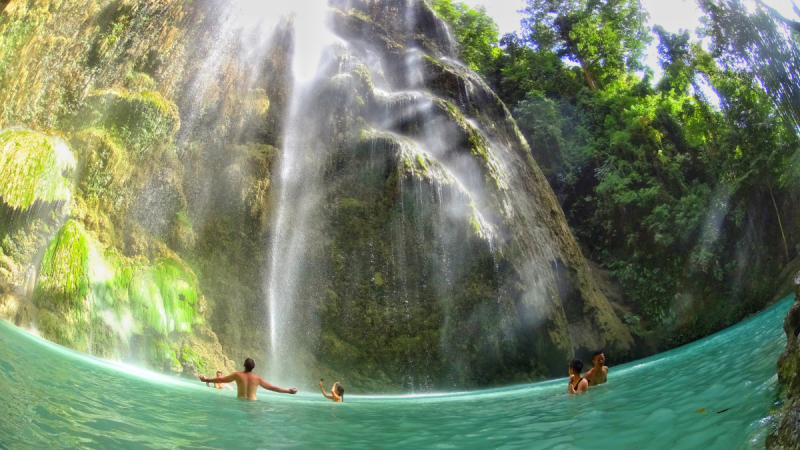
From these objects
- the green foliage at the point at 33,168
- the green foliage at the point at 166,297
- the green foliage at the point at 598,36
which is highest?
the green foliage at the point at 598,36

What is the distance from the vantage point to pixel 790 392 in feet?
11.7

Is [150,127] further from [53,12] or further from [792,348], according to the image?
[792,348]

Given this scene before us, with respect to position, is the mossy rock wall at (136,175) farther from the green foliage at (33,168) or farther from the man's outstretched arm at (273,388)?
the man's outstretched arm at (273,388)

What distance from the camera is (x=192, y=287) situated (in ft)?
43.2

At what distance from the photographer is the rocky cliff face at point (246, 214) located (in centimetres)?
1169

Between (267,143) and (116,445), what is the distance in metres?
12.8

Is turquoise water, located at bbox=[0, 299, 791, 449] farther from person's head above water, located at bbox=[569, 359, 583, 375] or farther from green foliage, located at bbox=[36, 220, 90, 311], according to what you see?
green foliage, located at bbox=[36, 220, 90, 311]

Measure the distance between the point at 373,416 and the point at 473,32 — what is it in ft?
87.3

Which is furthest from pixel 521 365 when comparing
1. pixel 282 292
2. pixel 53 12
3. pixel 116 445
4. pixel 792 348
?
pixel 53 12

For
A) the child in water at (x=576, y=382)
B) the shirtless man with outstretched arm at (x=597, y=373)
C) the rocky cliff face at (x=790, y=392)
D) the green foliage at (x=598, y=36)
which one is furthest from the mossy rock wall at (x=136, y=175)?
the green foliage at (x=598, y=36)

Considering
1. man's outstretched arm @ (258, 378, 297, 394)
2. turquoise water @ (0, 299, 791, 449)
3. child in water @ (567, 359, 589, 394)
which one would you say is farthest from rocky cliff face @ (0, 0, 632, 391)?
child in water @ (567, 359, 589, 394)

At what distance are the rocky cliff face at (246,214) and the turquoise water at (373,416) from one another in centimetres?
390

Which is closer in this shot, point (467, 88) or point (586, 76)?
point (467, 88)

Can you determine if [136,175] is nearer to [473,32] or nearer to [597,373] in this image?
[597,373]
